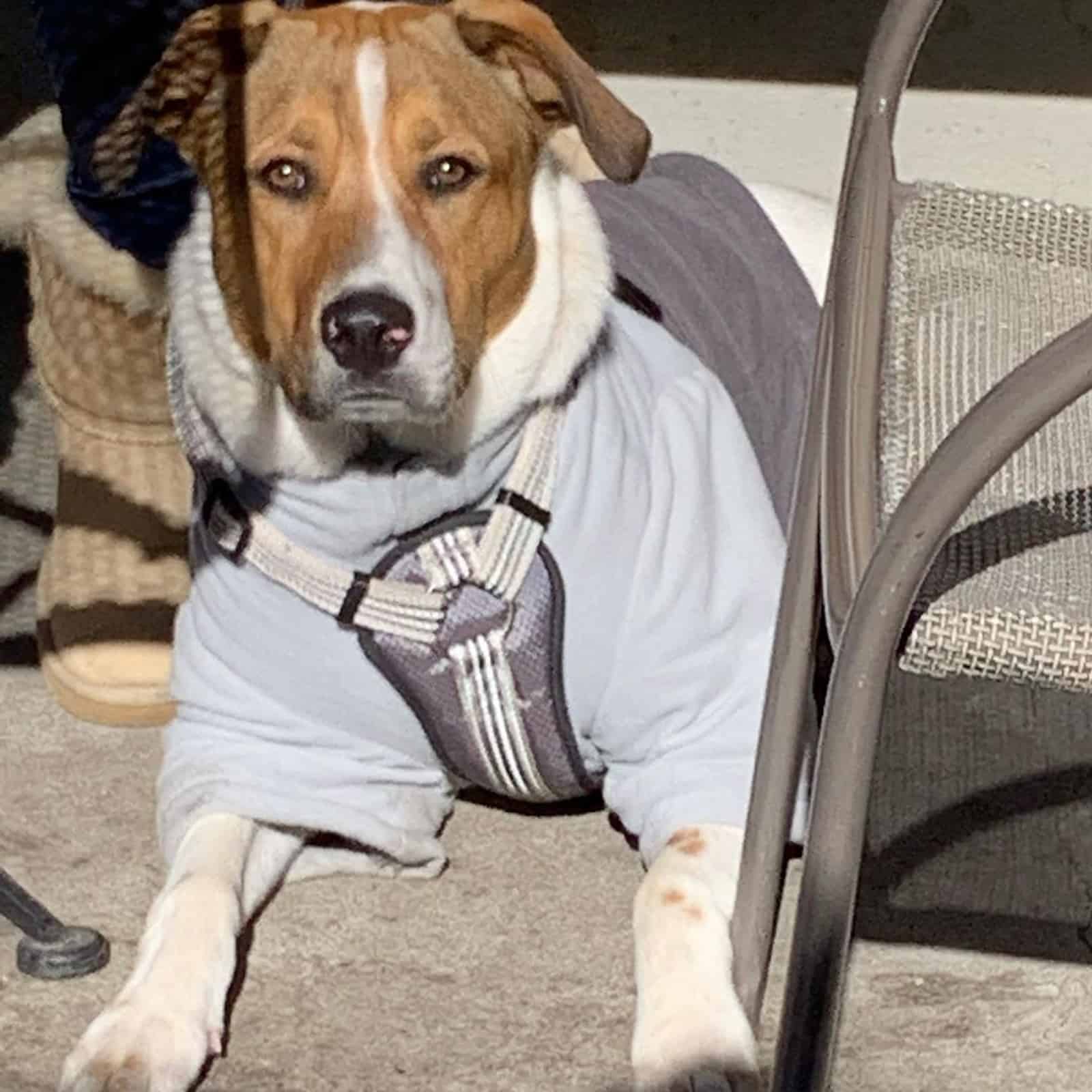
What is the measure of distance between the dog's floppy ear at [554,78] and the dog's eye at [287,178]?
0.76 feet

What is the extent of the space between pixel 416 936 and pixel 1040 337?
86 cm

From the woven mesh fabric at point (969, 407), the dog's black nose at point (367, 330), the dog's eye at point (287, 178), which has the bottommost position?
the dog's black nose at point (367, 330)

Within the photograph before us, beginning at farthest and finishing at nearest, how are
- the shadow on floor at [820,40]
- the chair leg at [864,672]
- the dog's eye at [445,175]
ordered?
the shadow on floor at [820,40] → the dog's eye at [445,175] → the chair leg at [864,672]

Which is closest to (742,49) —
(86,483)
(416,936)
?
(86,483)

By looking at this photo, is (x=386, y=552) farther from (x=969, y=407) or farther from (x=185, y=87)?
(x=969, y=407)

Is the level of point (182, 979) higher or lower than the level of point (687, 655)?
lower

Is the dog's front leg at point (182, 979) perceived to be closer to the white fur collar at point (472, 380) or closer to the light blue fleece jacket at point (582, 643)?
the light blue fleece jacket at point (582, 643)

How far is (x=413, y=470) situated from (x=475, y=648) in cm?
18

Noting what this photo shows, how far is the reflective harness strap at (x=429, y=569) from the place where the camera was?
2.22 meters

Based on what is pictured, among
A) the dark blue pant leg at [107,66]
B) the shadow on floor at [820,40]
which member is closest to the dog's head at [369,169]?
the dark blue pant leg at [107,66]

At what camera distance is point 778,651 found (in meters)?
1.96

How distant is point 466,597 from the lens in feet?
7.30

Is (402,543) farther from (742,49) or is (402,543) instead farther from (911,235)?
(742,49)

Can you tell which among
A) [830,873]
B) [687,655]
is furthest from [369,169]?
[830,873]
